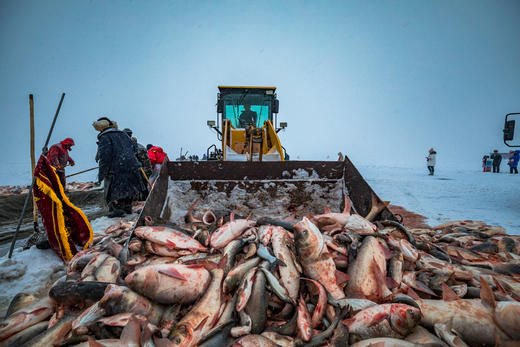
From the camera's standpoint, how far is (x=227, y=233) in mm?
2143

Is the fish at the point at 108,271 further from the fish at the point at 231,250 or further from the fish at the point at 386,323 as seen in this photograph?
the fish at the point at 386,323

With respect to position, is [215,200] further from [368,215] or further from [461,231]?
[461,231]

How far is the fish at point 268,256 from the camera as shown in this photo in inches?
67.5

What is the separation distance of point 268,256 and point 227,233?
0.53 metres

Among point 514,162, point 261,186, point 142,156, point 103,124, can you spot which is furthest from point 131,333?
point 514,162

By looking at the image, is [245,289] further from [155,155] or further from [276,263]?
[155,155]

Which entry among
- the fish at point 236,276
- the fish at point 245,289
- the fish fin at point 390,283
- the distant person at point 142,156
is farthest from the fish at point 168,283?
the distant person at point 142,156

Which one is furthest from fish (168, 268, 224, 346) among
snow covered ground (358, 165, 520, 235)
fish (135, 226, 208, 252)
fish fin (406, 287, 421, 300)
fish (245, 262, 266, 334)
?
snow covered ground (358, 165, 520, 235)

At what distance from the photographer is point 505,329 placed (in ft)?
4.19

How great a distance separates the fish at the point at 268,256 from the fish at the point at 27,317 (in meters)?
1.51

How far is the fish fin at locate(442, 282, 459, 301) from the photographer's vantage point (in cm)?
153

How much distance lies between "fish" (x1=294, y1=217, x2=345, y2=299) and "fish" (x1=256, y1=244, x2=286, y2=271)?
19 cm

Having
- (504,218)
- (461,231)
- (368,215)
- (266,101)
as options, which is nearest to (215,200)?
(368,215)

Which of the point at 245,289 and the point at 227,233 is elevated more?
the point at 227,233
